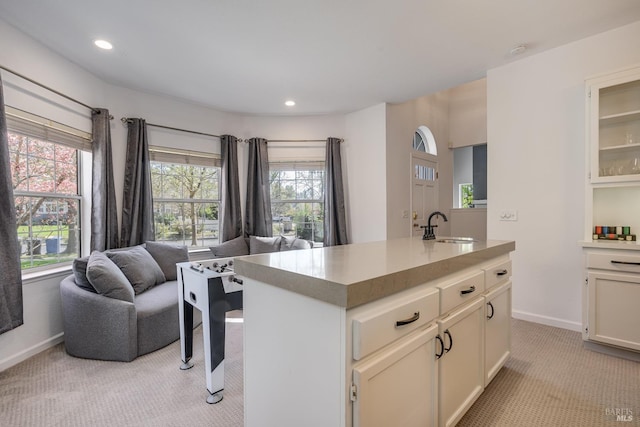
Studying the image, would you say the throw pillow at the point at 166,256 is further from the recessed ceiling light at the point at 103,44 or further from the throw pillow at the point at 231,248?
the recessed ceiling light at the point at 103,44

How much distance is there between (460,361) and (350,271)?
0.90 m

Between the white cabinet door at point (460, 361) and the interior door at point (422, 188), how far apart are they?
3.09m

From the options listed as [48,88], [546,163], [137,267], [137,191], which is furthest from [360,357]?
[137,191]

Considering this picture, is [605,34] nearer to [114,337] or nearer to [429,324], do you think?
[429,324]

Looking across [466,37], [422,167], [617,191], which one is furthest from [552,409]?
[422,167]

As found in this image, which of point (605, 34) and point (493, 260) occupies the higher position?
point (605, 34)

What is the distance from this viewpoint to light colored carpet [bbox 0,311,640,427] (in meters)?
1.71

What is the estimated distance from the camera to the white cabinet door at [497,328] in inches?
71.0

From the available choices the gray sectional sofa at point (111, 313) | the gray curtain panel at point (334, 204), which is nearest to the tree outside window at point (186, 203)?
the gray sectional sofa at point (111, 313)

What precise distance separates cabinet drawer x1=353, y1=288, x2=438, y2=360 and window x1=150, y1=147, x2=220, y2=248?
3.83m

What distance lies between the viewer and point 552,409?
1765mm

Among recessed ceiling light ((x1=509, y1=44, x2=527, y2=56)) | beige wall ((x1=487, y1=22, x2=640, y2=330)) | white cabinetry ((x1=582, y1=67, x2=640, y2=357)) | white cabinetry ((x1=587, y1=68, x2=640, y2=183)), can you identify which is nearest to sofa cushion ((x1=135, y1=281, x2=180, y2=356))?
beige wall ((x1=487, y1=22, x2=640, y2=330))

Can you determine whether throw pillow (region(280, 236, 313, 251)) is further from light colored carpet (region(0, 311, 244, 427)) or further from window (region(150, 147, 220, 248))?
light colored carpet (region(0, 311, 244, 427))

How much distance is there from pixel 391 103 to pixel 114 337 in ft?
13.8
